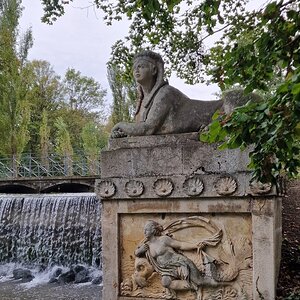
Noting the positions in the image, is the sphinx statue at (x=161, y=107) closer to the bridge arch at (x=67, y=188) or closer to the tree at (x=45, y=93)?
the bridge arch at (x=67, y=188)

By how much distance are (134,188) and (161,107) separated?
833 millimetres

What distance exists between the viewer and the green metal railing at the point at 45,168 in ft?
63.7

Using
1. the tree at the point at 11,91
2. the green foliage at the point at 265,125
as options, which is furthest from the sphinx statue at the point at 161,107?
the tree at the point at 11,91

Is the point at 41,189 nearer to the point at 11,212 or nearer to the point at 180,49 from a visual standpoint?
the point at 11,212

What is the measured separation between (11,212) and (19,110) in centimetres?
1285

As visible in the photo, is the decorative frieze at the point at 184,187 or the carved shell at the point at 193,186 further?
the carved shell at the point at 193,186

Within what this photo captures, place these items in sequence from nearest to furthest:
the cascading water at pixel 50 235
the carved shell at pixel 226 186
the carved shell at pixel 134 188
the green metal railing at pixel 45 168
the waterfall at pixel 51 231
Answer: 1. the carved shell at pixel 226 186
2. the carved shell at pixel 134 188
3. the cascading water at pixel 50 235
4. the waterfall at pixel 51 231
5. the green metal railing at pixel 45 168

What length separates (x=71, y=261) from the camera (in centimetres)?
1010

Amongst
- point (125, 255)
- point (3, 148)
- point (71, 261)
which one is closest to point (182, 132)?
point (125, 255)

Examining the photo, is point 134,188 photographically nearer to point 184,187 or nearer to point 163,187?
point 163,187

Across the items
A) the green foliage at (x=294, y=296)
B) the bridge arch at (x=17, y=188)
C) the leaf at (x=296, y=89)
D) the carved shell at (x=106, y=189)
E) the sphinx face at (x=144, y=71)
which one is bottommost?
the bridge arch at (x=17, y=188)

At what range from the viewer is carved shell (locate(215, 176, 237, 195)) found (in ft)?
12.8

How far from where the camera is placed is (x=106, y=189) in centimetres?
432

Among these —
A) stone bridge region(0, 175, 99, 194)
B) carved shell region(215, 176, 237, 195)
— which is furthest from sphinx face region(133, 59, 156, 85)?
stone bridge region(0, 175, 99, 194)
